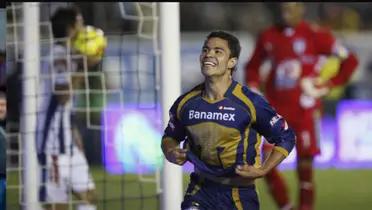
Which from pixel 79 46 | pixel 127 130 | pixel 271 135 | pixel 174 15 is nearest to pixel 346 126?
pixel 127 130

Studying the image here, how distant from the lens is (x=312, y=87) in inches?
341

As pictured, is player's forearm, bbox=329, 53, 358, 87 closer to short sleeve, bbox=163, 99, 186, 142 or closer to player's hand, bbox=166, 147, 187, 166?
short sleeve, bbox=163, 99, 186, 142

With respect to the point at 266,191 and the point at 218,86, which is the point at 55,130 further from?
the point at 218,86

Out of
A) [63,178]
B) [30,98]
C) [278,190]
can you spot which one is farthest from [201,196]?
[278,190]

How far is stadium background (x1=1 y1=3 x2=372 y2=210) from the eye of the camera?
9.15m

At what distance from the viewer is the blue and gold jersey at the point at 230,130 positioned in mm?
4672

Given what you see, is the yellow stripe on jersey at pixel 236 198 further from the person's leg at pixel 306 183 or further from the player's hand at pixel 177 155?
the person's leg at pixel 306 183

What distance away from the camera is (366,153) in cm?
1273

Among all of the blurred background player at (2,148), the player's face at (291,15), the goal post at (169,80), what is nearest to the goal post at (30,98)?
the blurred background player at (2,148)

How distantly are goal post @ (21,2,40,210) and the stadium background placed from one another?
491mm

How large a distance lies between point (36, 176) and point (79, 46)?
110 centimetres

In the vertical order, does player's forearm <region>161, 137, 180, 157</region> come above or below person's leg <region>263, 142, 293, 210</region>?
above

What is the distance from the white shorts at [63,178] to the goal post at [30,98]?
0.59 ft

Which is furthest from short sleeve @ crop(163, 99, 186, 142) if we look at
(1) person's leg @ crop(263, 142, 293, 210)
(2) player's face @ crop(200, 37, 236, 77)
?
(1) person's leg @ crop(263, 142, 293, 210)
